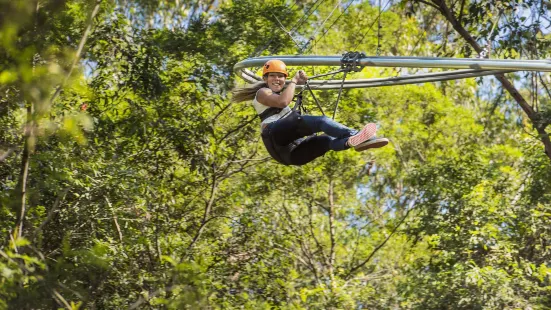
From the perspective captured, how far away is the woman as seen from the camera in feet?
18.0

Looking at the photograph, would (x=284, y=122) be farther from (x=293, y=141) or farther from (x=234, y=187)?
(x=234, y=187)

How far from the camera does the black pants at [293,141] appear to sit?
18.1ft

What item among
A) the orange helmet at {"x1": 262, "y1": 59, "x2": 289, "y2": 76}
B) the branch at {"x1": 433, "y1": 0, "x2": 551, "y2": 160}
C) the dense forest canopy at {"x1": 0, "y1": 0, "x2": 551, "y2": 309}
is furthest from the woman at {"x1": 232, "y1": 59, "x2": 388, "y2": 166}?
the branch at {"x1": 433, "y1": 0, "x2": 551, "y2": 160}

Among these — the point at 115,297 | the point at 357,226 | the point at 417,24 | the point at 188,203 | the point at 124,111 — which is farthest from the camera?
the point at 417,24

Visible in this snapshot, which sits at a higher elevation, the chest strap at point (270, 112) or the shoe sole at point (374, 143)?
the chest strap at point (270, 112)

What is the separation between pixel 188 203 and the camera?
357 inches

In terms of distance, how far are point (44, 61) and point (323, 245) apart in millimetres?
8146

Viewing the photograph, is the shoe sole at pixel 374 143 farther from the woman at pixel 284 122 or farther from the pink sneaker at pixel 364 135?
the woman at pixel 284 122

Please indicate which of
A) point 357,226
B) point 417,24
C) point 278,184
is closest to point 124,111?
point 278,184

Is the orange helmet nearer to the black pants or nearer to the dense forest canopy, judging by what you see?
the black pants

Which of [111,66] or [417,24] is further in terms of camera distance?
[417,24]

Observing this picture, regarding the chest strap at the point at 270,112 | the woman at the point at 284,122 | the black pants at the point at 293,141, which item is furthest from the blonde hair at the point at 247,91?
the black pants at the point at 293,141

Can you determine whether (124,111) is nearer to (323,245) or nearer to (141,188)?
(141,188)

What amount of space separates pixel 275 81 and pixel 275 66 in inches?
3.6
